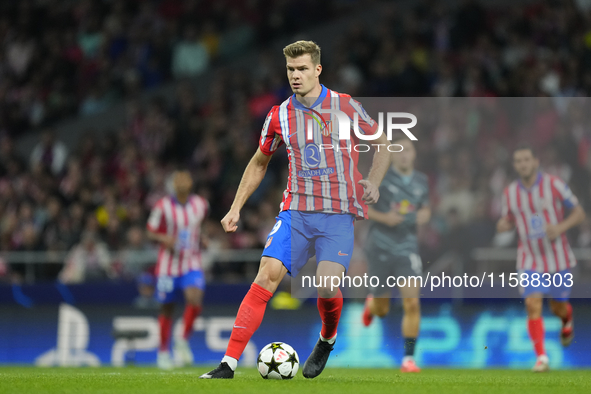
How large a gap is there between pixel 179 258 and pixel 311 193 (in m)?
5.00

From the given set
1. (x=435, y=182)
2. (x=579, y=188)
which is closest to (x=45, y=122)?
(x=435, y=182)

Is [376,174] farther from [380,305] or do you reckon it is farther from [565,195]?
[565,195]

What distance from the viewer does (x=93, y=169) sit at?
14.7 m

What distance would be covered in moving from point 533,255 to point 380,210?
5.13 feet

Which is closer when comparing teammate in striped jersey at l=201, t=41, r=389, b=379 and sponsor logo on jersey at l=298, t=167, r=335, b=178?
teammate in striped jersey at l=201, t=41, r=389, b=379

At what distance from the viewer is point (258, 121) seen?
14.1m

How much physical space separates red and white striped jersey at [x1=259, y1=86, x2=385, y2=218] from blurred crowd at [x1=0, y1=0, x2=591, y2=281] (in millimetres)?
4555

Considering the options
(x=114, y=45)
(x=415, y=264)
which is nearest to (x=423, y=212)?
(x=415, y=264)

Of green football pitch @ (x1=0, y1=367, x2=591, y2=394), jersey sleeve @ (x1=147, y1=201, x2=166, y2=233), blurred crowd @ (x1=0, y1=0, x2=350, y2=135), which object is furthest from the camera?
blurred crowd @ (x1=0, y1=0, x2=350, y2=135)

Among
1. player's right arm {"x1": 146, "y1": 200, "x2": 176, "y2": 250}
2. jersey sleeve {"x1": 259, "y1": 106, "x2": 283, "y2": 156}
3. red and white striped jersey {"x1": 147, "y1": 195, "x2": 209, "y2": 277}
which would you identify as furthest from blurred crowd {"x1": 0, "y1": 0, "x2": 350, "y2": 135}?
jersey sleeve {"x1": 259, "y1": 106, "x2": 283, "y2": 156}

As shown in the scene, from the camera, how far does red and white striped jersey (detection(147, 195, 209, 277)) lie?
1077 cm

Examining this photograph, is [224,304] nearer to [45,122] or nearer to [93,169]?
[93,169]

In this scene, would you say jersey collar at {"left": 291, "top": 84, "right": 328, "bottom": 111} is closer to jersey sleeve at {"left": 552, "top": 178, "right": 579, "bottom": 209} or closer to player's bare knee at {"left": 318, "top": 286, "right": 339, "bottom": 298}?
player's bare knee at {"left": 318, "top": 286, "right": 339, "bottom": 298}

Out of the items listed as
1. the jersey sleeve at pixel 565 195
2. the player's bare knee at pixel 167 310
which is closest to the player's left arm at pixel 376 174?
the jersey sleeve at pixel 565 195
